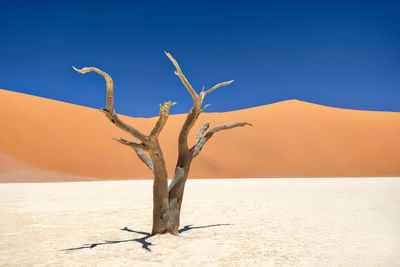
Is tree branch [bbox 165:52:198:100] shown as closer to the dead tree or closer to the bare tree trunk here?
the dead tree

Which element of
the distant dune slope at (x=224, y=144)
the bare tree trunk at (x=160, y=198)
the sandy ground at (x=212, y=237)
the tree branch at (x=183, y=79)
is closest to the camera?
the sandy ground at (x=212, y=237)

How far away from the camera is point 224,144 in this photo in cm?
4034

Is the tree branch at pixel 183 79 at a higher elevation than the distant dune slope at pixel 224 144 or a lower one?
lower

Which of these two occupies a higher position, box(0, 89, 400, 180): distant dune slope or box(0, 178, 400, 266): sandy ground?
box(0, 89, 400, 180): distant dune slope

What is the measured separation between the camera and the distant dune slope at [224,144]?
3194 centimetres

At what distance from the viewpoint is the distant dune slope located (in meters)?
31.9

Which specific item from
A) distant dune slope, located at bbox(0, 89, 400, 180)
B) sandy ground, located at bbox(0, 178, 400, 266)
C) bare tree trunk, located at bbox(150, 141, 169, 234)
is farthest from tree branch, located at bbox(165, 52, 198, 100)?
distant dune slope, located at bbox(0, 89, 400, 180)

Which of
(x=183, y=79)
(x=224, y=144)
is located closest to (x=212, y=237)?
(x=183, y=79)

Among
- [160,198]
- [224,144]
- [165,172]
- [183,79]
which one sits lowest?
[160,198]

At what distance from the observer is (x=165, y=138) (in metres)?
40.5

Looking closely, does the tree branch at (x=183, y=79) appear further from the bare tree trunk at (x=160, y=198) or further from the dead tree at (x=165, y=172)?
the bare tree trunk at (x=160, y=198)

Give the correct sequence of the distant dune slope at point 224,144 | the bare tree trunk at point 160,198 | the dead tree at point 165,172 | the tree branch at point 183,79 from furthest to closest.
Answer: the distant dune slope at point 224,144 < the bare tree trunk at point 160,198 < the dead tree at point 165,172 < the tree branch at point 183,79

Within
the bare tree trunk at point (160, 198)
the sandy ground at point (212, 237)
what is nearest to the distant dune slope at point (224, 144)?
the sandy ground at point (212, 237)

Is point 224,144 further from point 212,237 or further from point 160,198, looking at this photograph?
point 160,198
